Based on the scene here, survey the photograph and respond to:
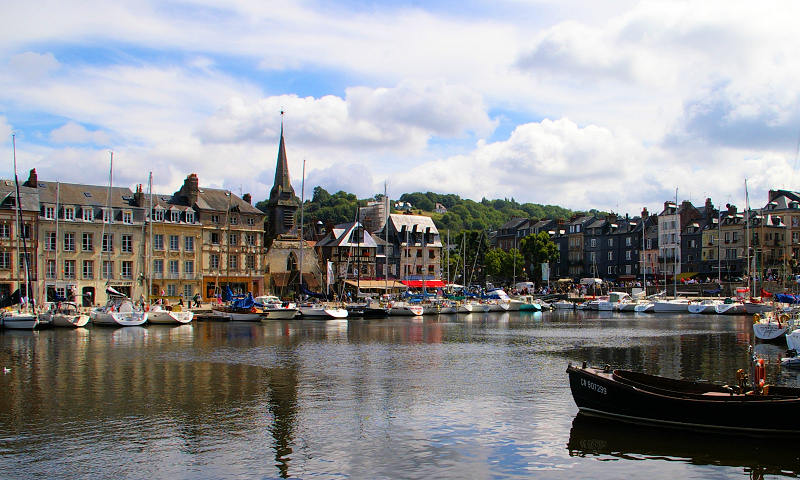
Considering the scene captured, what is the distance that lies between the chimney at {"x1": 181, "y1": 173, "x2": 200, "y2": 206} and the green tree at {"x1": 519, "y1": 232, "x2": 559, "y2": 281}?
6759cm

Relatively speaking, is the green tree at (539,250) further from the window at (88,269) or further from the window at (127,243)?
the window at (88,269)

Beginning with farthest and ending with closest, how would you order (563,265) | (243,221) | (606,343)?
(563,265) < (243,221) < (606,343)

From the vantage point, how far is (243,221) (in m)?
97.1

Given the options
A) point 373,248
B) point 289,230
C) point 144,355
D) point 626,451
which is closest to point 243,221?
point 289,230

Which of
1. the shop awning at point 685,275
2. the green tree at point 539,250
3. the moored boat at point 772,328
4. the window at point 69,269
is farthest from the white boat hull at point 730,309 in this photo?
the window at point 69,269

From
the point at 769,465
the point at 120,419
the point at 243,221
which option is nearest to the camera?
the point at 769,465

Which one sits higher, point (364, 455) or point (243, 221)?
point (243, 221)

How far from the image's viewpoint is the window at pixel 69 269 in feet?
266

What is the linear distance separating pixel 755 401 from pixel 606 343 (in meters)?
31.8

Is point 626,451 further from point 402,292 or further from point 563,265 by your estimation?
point 563,265

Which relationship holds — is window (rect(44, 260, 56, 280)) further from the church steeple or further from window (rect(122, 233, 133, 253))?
the church steeple

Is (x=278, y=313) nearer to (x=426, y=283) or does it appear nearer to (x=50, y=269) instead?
(x=50, y=269)

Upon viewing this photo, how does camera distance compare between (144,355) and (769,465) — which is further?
(144,355)

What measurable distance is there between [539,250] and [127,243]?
77.6 m
